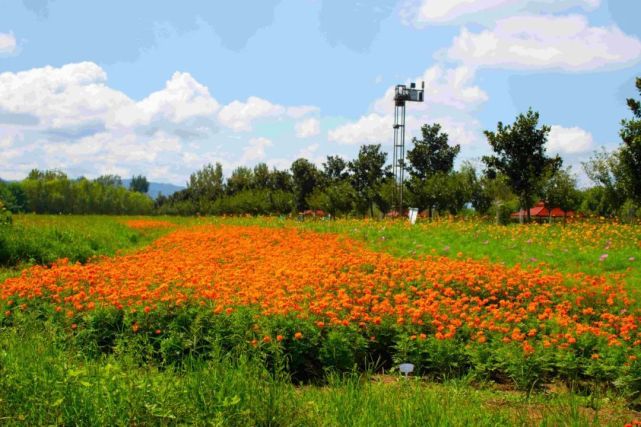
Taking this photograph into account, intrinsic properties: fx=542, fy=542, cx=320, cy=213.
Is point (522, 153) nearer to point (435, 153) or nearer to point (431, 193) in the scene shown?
point (431, 193)

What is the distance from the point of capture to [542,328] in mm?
6375

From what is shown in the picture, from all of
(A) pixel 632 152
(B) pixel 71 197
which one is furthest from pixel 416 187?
(B) pixel 71 197

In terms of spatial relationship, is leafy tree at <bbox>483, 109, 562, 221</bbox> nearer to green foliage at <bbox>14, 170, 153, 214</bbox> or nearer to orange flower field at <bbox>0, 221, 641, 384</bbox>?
orange flower field at <bbox>0, 221, 641, 384</bbox>

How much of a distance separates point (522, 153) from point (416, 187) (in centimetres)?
1224

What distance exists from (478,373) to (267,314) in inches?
86.4

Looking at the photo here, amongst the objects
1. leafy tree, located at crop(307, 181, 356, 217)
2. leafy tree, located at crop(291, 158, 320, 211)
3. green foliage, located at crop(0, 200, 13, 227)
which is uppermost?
leafy tree, located at crop(291, 158, 320, 211)

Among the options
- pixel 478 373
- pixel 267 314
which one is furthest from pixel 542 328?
pixel 267 314

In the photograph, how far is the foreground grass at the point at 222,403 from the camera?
138 inches

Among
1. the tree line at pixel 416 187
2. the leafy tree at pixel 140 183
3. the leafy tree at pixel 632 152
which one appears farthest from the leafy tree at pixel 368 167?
the leafy tree at pixel 140 183

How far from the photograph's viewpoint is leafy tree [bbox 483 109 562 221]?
2575 cm

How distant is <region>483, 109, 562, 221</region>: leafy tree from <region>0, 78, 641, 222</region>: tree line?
0.05m

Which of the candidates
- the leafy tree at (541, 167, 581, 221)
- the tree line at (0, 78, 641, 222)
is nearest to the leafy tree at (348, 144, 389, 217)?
the tree line at (0, 78, 641, 222)

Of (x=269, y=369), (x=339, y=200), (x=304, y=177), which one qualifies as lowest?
(x=269, y=369)

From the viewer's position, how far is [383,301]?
22.1ft
